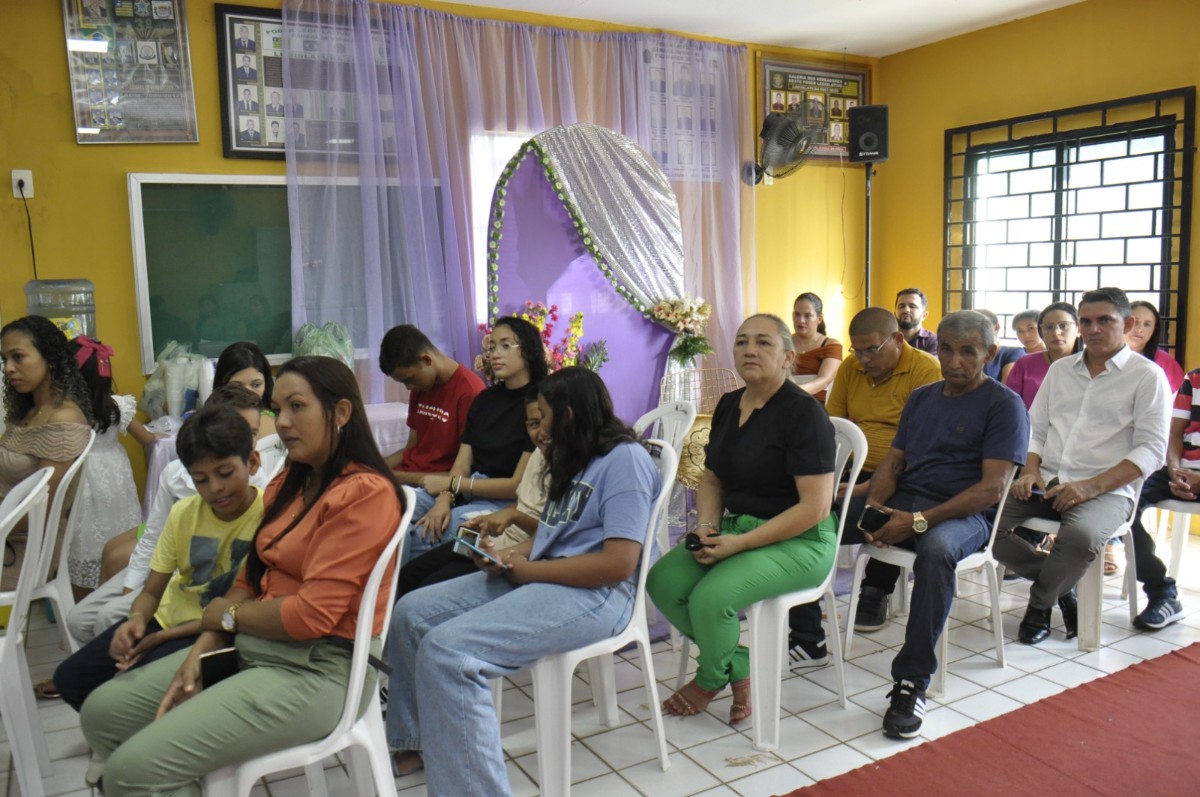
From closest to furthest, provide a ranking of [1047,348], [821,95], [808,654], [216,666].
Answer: [216,666], [808,654], [1047,348], [821,95]

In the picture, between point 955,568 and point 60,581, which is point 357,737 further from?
point 955,568

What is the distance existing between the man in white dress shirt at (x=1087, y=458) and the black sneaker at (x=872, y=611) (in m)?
0.46

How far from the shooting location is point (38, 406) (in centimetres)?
315

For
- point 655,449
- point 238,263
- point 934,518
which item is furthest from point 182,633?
point 238,263

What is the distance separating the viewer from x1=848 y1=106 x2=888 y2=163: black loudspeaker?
5723 millimetres

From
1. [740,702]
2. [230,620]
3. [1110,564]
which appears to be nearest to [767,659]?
[740,702]

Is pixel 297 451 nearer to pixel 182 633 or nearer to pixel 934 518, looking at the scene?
pixel 182 633

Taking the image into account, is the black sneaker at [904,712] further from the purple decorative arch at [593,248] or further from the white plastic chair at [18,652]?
the purple decorative arch at [593,248]

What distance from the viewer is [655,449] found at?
2760mm

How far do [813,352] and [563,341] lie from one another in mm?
1358

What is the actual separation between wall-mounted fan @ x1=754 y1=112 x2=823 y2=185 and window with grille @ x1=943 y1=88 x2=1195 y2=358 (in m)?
0.94

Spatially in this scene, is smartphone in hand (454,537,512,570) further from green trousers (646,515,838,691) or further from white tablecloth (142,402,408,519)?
white tablecloth (142,402,408,519)

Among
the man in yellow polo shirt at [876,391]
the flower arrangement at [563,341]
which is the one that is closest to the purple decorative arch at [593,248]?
the flower arrangement at [563,341]

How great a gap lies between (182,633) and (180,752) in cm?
47
